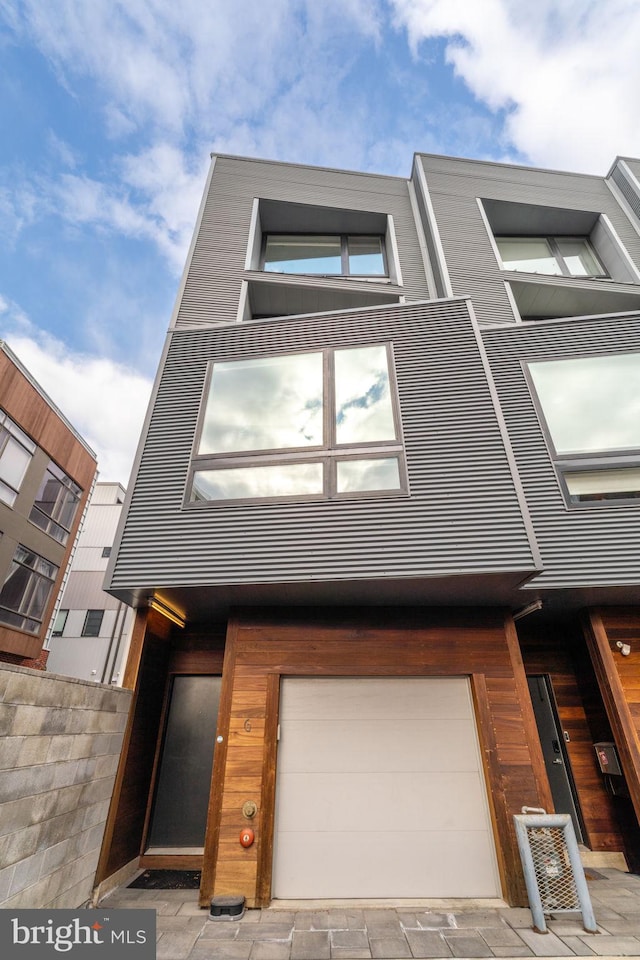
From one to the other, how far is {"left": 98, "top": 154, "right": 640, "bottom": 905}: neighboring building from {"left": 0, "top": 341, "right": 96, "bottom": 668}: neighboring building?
24.5ft

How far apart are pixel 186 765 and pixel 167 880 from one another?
36.0 inches

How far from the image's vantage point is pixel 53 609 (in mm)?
11367

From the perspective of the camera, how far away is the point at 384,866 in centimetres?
331

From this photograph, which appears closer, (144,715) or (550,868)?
(550,868)

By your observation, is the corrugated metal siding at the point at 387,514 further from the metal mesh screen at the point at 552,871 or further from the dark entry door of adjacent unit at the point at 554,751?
the dark entry door of adjacent unit at the point at 554,751

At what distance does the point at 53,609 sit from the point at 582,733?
12537mm

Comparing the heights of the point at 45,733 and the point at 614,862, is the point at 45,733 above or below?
above

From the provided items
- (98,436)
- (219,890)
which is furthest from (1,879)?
(98,436)

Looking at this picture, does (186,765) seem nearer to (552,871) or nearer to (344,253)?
(552,871)

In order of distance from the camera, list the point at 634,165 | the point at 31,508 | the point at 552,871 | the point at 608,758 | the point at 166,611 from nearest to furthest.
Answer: the point at 552,871 < the point at 608,758 < the point at 166,611 < the point at 634,165 < the point at 31,508

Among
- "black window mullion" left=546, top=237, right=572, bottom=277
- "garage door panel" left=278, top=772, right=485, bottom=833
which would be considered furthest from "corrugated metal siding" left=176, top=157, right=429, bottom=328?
"garage door panel" left=278, top=772, right=485, bottom=833

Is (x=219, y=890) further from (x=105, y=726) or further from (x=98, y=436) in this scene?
(x=98, y=436)

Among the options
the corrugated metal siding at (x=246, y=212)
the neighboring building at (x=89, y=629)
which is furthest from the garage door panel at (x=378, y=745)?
the neighboring building at (x=89, y=629)
